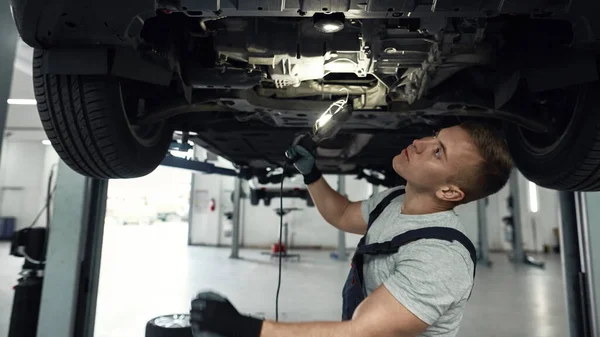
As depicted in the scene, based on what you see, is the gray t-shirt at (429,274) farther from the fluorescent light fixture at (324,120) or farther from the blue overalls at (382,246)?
the fluorescent light fixture at (324,120)

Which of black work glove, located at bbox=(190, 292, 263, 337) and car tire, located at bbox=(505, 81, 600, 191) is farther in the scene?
car tire, located at bbox=(505, 81, 600, 191)

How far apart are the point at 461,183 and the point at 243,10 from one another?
674mm

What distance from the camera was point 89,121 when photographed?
114 cm

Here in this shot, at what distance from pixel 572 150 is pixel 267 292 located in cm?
264

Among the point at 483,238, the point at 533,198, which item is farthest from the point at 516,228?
the point at 533,198

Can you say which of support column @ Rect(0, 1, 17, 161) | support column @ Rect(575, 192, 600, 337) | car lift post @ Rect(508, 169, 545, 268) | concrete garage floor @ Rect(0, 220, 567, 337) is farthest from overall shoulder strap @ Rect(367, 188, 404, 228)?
car lift post @ Rect(508, 169, 545, 268)

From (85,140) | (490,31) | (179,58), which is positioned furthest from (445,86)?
(85,140)

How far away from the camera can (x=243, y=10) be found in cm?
84

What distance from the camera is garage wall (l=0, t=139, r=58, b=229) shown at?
9.16 metres

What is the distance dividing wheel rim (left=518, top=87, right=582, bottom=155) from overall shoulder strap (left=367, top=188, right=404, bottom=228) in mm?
599

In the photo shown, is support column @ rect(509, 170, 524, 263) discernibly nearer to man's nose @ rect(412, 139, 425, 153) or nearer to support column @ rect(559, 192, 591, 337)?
support column @ rect(559, 192, 591, 337)

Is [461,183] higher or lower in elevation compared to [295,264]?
higher

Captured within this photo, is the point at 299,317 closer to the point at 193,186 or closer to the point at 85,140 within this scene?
the point at 85,140

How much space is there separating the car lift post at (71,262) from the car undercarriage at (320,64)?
0.54m
